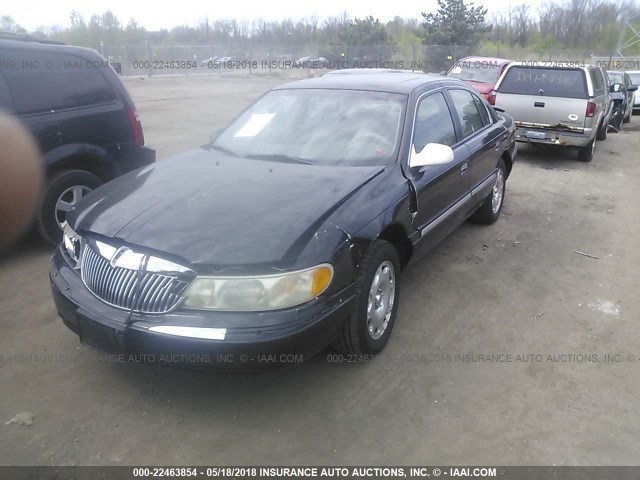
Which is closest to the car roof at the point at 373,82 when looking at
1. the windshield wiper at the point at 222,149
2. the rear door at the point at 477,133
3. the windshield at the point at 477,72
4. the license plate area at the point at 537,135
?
the rear door at the point at 477,133

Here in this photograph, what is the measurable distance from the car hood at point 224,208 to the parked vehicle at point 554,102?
685 centimetres

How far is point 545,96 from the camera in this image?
9.19 meters

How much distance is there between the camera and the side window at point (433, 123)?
4.00 m

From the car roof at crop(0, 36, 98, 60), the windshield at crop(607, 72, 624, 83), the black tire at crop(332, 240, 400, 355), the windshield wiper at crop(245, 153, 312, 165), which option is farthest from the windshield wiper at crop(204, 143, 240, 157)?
the windshield at crop(607, 72, 624, 83)

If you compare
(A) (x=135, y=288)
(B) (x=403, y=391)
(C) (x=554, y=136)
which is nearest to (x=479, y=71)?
(C) (x=554, y=136)

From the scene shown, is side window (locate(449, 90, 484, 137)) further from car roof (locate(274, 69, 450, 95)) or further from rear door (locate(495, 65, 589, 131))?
rear door (locate(495, 65, 589, 131))

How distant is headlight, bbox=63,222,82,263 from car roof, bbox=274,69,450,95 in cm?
221

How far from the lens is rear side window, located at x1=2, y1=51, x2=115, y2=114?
4676 mm

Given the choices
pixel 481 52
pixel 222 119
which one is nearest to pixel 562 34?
pixel 481 52

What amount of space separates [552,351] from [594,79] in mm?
7813

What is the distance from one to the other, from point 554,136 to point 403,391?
25.0 feet

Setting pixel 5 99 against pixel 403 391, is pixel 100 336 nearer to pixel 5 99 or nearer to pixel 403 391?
pixel 403 391

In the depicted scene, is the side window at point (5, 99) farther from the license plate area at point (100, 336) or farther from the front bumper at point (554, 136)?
the front bumper at point (554, 136)

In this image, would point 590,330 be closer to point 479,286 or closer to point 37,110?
point 479,286
